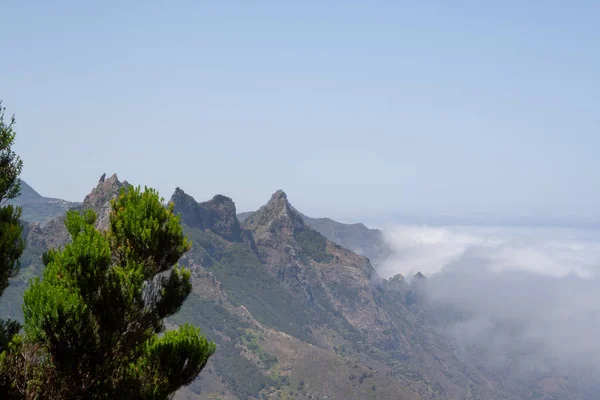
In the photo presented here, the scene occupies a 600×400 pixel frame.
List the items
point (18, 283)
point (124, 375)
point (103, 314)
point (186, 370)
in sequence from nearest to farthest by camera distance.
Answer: point (103, 314) < point (124, 375) < point (186, 370) < point (18, 283)

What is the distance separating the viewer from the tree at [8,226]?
22.1 meters

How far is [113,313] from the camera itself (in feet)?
69.0

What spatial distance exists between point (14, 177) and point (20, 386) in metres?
8.86

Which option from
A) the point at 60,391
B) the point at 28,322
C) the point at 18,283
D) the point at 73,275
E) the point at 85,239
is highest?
the point at 85,239

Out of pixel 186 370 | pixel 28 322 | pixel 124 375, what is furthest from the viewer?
pixel 186 370

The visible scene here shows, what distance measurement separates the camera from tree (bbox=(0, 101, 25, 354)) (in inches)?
869

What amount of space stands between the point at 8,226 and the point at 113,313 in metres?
5.43

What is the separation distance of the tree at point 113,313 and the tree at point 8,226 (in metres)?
1.56

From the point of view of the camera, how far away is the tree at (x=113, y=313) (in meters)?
19.8

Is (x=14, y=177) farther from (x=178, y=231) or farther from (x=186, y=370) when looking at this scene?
(x=186, y=370)

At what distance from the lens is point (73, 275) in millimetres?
20609

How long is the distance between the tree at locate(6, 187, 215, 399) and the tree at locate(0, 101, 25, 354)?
5.13 feet

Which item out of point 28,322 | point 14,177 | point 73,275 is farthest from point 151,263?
point 14,177

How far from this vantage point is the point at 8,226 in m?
22.2
